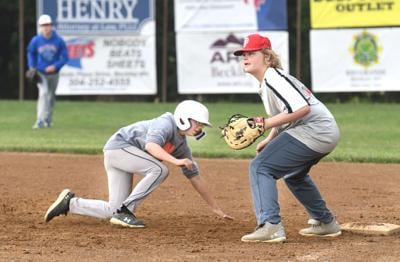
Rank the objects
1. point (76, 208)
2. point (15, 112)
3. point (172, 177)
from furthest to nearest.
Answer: point (15, 112) → point (172, 177) → point (76, 208)

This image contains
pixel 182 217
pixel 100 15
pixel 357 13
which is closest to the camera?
pixel 182 217

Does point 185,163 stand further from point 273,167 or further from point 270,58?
point 270,58

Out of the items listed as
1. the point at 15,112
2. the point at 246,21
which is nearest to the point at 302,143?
the point at 15,112

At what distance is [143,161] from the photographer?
8.00 m

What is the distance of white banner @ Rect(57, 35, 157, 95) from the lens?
22938 millimetres

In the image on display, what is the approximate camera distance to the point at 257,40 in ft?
23.8

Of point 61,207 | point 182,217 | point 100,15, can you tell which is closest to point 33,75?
point 100,15

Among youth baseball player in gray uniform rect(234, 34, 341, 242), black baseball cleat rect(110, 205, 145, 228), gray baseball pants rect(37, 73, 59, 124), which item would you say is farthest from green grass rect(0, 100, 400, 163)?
youth baseball player in gray uniform rect(234, 34, 341, 242)

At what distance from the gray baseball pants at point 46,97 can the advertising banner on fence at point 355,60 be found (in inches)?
274

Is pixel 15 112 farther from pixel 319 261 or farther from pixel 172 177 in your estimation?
pixel 319 261

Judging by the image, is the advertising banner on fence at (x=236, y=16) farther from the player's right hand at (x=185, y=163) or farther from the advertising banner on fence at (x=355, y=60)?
the player's right hand at (x=185, y=163)

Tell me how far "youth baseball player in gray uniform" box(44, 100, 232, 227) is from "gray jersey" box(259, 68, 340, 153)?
2.04 ft

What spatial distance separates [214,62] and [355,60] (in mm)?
3220

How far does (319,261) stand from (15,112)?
1475cm
